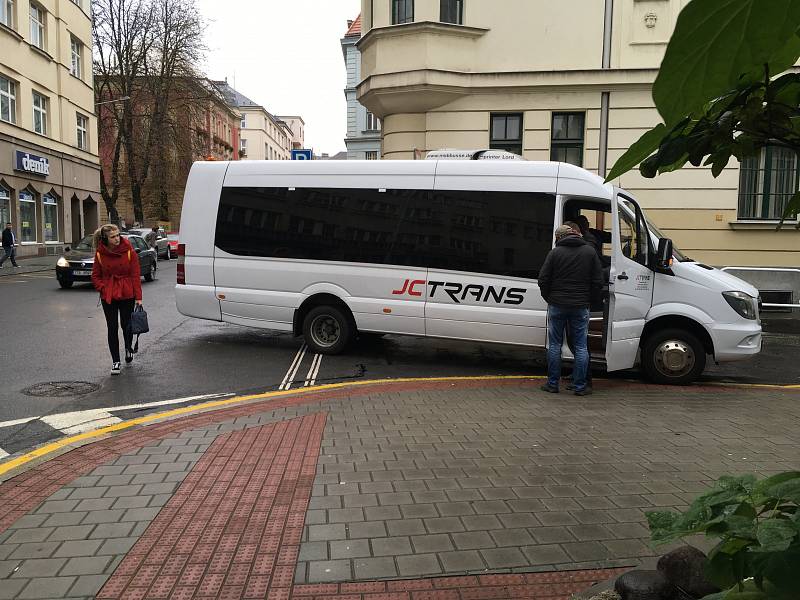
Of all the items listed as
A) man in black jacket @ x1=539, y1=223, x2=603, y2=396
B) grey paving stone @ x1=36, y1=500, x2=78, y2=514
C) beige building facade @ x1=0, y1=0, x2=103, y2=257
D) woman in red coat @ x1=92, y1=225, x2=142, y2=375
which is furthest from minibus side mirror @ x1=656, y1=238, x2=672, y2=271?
beige building facade @ x1=0, y1=0, x2=103, y2=257

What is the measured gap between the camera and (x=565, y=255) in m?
7.35

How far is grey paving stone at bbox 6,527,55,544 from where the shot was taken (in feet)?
11.9

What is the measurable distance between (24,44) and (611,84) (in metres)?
27.6

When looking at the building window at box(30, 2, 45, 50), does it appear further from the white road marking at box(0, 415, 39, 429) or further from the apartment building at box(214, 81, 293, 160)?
the apartment building at box(214, 81, 293, 160)

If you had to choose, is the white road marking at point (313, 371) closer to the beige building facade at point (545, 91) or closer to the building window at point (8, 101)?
the beige building facade at point (545, 91)

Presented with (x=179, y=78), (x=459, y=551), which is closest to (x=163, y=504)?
(x=459, y=551)

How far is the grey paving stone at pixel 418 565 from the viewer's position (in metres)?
3.27

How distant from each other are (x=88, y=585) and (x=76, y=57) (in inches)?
1641

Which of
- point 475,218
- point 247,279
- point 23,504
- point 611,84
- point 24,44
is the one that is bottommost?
point 23,504

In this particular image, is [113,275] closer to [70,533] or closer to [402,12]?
[70,533]

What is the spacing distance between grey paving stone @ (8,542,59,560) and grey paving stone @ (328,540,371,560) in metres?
1.50

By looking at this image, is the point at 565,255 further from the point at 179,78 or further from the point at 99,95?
the point at 99,95

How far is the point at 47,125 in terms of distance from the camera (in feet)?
110

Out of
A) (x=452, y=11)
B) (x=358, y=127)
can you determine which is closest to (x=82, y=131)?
(x=358, y=127)
